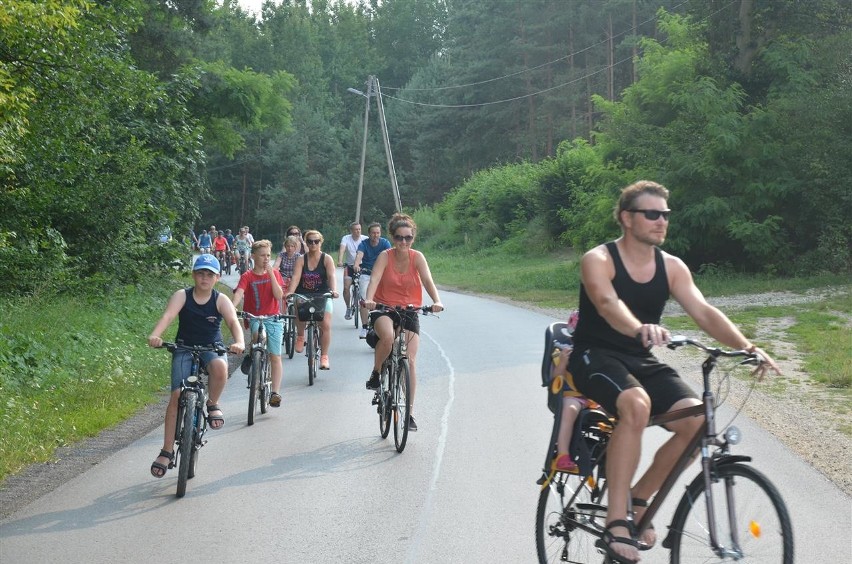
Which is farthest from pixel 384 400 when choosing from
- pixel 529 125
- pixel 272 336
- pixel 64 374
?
pixel 529 125

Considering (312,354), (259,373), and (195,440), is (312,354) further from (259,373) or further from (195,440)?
(195,440)

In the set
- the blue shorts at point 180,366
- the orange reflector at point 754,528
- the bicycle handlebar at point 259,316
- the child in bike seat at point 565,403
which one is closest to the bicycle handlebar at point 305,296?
the bicycle handlebar at point 259,316

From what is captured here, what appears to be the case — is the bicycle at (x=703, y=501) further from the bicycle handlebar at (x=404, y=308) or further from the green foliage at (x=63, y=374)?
the green foliage at (x=63, y=374)

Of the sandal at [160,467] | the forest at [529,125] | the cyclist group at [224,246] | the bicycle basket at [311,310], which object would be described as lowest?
the sandal at [160,467]

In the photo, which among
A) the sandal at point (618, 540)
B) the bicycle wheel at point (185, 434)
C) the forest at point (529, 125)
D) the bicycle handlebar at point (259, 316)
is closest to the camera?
the sandal at point (618, 540)

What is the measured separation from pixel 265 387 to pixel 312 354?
241 centimetres

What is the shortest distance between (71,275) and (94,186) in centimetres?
248

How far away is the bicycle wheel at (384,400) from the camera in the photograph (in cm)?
947

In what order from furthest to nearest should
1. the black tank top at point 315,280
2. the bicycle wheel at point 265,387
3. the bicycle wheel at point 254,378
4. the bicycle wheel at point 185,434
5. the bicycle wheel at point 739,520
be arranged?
A: 1. the black tank top at point 315,280
2. the bicycle wheel at point 265,387
3. the bicycle wheel at point 254,378
4. the bicycle wheel at point 185,434
5. the bicycle wheel at point 739,520

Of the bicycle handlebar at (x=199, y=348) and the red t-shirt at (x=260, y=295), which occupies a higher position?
the red t-shirt at (x=260, y=295)

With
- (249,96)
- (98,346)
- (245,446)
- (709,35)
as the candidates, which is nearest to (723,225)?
(709,35)

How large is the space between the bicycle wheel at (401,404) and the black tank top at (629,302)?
13.6 ft

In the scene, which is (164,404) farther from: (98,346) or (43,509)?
(43,509)

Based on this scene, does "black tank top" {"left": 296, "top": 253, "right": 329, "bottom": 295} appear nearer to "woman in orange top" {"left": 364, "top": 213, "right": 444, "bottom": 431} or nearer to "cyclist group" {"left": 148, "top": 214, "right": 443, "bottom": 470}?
"cyclist group" {"left": 148, "top": 214, "right": 443, "bottom": 470}
